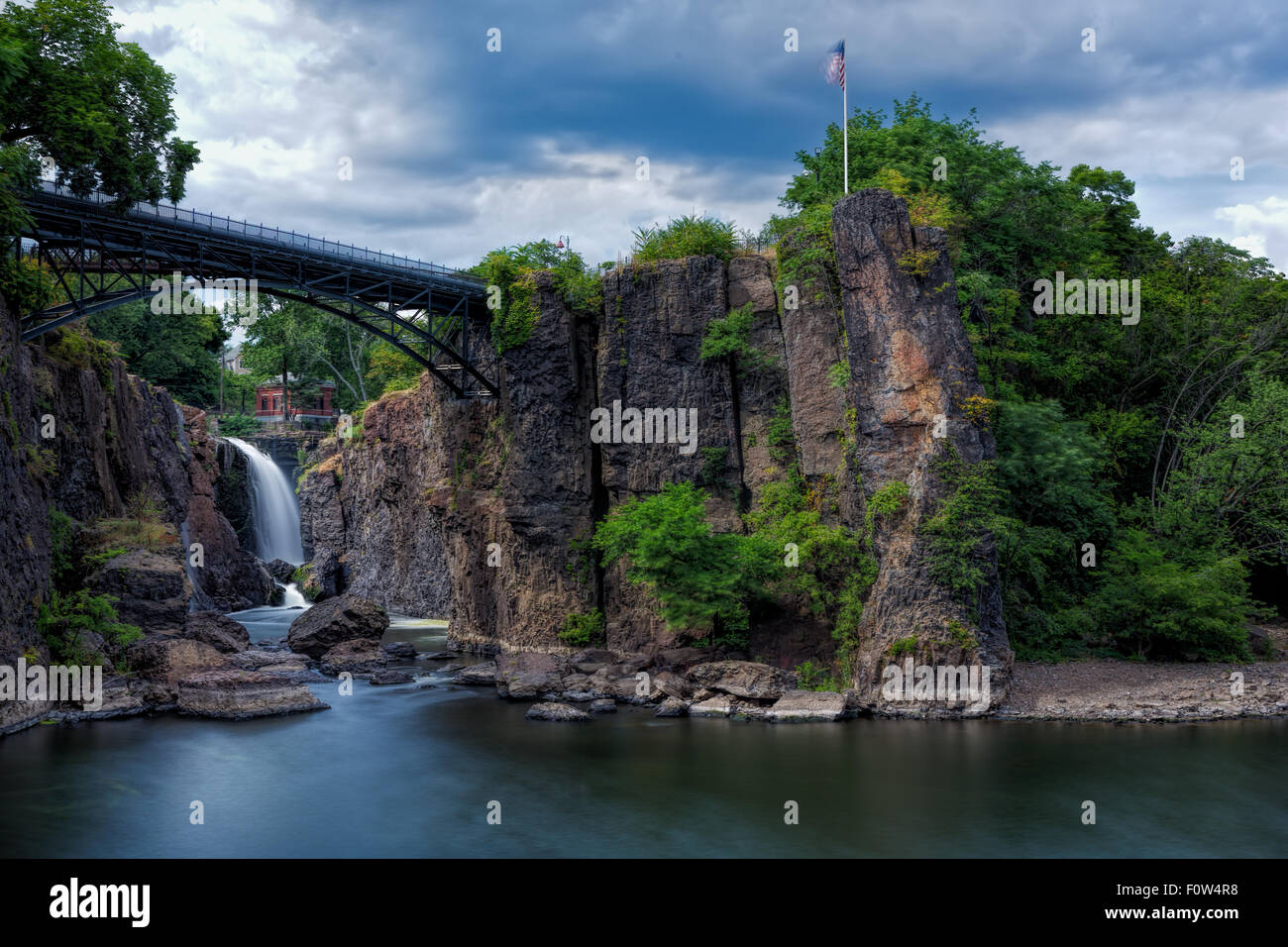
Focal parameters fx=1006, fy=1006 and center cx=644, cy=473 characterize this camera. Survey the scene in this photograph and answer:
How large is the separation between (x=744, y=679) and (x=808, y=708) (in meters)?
2.40

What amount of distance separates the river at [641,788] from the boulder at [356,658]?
22.9ft

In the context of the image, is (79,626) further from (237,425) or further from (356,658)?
(237,425)

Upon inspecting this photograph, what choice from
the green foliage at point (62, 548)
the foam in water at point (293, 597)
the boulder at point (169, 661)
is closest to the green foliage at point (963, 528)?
the boulder at point (169, 661)

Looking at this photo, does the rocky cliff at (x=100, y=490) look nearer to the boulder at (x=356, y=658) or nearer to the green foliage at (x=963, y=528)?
the boulder at (x=356, y=658)

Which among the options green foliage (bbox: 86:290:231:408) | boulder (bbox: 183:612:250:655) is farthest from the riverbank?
green foliage (bbox: 86:290:231:408)

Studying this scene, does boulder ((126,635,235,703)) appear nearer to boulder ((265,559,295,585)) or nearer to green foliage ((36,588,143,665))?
green foliage ((36,588,143,665))

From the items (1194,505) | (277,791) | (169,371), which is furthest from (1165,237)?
(169,371)

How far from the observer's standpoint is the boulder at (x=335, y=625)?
116ft

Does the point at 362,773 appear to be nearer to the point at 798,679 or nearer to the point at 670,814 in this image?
the point at 670,814

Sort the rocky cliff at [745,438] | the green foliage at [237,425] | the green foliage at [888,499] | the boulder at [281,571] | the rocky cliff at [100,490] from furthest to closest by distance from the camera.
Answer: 1. the green foliage at [237,425]
2. the boulder at [281,571]
3. the green foliage at [888,499]
4. the rocky cliff at [745,438]
5. the rocky cliff at [100,490]

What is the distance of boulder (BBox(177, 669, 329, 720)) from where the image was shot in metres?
26.1

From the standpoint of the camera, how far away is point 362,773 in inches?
851

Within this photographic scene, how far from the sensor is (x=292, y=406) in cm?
7856

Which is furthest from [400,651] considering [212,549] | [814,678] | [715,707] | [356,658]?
[814,678]
